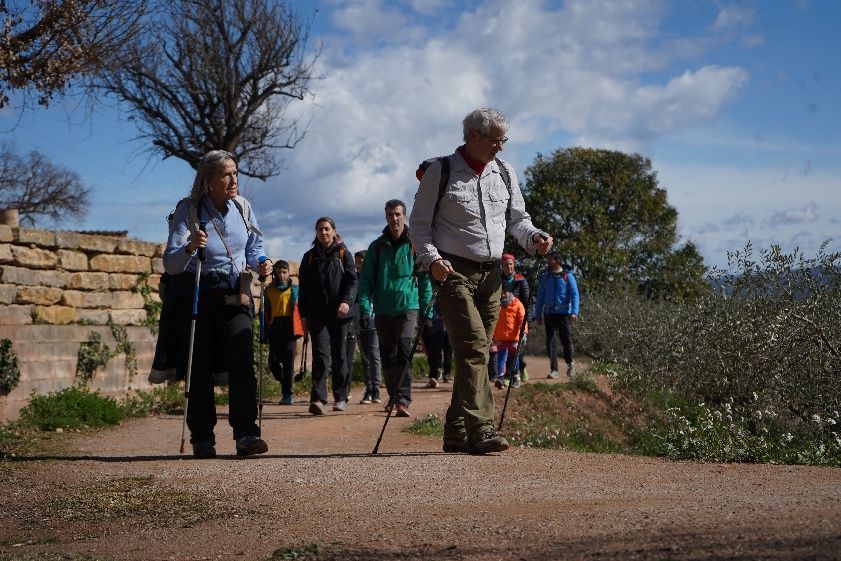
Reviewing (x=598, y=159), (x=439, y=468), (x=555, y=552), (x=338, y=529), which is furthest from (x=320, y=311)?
(x=598, y=159)

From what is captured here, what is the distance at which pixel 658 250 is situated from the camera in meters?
32.5

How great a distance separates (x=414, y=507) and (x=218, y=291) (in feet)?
9.49

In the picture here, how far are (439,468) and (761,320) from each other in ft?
14.7

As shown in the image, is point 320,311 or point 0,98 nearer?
point 0,98

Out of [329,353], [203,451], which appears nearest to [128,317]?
[329,353]

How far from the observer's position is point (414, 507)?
20.1ft

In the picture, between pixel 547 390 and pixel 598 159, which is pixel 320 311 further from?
pixel 598 159

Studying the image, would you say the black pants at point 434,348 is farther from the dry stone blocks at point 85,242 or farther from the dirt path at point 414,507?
the dirt path at point 414,507

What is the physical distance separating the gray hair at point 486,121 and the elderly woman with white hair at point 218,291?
5.65 ft

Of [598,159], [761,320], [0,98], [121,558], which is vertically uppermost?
[598,159]

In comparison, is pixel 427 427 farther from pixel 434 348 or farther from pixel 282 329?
pixel 434 348

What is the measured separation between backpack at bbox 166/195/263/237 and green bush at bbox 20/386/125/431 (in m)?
4.05

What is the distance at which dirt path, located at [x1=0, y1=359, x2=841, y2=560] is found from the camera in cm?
487

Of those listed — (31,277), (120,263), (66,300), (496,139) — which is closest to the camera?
(496,139)
